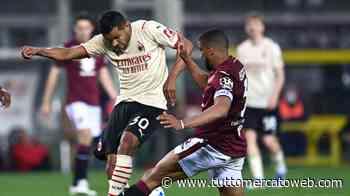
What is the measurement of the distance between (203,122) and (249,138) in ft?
23.4

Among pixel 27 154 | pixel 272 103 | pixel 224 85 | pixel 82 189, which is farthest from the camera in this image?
pixel 27 154

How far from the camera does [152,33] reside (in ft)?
46.7

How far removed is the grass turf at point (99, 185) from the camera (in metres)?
17.6

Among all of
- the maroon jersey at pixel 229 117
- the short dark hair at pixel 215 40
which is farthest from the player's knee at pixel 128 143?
the short dark hair at pixel 215 40

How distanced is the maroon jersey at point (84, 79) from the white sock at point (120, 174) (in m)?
4.30

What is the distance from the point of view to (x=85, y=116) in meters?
18.0

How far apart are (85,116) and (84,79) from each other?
538mm

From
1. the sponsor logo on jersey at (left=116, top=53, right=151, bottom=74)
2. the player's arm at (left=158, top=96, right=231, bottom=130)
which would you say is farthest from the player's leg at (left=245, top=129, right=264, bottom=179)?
the player's arm at (left=158, top=96, right=231, bottom=130)

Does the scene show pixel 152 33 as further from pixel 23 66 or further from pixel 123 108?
pixel 23 66

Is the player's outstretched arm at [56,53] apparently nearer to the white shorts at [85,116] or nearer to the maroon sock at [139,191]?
the maroon sock at [139,191]

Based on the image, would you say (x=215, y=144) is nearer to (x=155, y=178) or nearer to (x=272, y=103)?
(x=155, y=178)

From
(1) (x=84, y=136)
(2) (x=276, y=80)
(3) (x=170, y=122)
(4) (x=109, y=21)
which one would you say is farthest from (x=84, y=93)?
(3) (x=170, y=122)

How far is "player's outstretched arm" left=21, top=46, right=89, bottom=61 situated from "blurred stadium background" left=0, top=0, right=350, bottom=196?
691cm

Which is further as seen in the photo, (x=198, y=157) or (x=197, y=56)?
(x=197, y=56)
